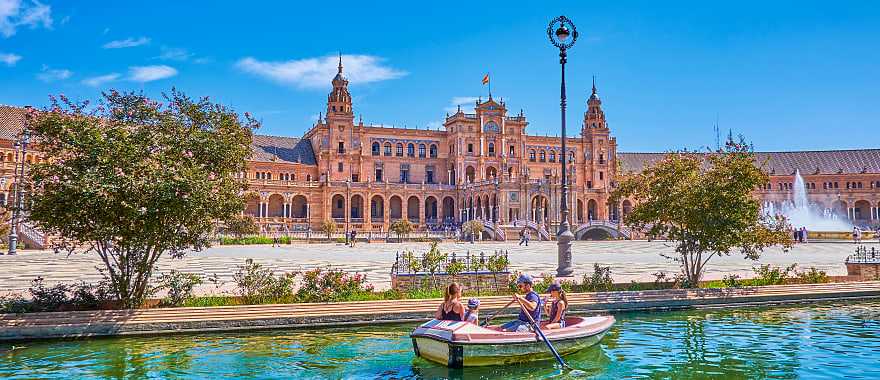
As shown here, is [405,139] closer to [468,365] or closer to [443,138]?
[443,138]

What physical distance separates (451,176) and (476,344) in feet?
256

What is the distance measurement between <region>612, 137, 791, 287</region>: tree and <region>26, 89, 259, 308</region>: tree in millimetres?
11324

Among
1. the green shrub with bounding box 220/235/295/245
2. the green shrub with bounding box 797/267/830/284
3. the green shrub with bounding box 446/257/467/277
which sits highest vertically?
the green shrub with bounding box 220/235/295/245

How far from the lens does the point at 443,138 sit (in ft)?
300

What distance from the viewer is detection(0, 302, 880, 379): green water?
11.8 metres

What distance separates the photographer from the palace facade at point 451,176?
77.6m

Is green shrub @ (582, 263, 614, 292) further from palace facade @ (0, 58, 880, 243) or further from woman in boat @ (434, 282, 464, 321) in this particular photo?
palace facade @ (0, 58, 880, 243)

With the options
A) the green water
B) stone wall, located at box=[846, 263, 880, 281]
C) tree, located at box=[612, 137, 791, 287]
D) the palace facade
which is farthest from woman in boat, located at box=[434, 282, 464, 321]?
the palace facade

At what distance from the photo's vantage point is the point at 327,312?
15875mm

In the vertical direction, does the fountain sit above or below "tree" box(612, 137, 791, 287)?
above

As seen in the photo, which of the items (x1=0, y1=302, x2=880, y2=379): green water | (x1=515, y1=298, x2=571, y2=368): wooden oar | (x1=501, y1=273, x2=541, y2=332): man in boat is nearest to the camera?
(x1=0, y1=302, x2=880, y2=379): green water

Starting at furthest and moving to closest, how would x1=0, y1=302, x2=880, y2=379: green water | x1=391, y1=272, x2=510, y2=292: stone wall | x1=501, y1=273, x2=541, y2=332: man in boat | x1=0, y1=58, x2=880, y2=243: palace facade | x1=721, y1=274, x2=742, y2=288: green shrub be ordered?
x1=0, y1=58, x2=880, y2=243: palace facade < x1=721, y1=274, x2=742, y2=288: green shrub < x1=391, y1=272, x2=510, y2=292: stone wall < x1=501, y1=273, x2=541, y2=332: man in boat < x1=0, y1=302, x2=880, y2=379: green water

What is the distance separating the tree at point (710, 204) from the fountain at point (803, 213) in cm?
6536

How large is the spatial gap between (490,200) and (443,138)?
54.0 feet
